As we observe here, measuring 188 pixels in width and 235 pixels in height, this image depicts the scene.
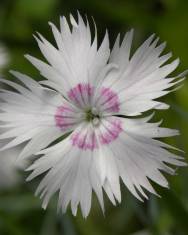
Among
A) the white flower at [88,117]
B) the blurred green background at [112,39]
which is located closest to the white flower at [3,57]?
the blurred green background at [112,39]

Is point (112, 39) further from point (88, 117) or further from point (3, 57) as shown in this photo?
point (88, 117)

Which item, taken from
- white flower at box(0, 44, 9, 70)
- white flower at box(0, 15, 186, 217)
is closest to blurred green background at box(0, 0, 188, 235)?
white flower at box(0, 44, 9, 70)

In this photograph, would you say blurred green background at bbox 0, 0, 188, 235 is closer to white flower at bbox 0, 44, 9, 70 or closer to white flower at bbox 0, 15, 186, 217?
white flower at bbox 0, 44, 9, 70

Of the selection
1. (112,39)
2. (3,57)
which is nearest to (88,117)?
(3,57)

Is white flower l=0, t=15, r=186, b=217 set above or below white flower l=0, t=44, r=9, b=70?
below

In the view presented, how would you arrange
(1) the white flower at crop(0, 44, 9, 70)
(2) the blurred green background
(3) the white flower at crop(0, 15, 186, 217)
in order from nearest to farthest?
(3) the white flower at crop(0, 15, 186, 217), (2) the blurred green background, (1) the white flower at crop(0, 44, 9, 70)

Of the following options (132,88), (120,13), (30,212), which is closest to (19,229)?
(30,212)

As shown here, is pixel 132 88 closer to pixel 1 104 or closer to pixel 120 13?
pixel 1 104
